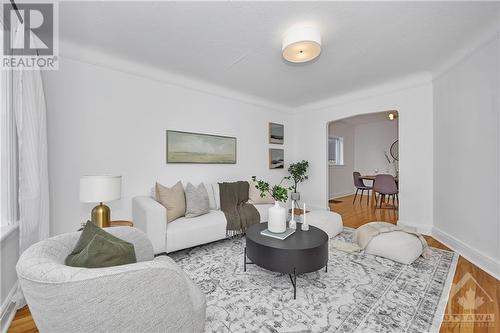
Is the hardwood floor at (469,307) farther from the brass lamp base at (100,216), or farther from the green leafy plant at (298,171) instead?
the green leafy plant at (298,171)

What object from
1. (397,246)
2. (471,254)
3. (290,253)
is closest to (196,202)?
(290,253)

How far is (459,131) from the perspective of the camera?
9.52ft

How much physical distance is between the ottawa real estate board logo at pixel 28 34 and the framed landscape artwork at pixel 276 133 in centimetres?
389

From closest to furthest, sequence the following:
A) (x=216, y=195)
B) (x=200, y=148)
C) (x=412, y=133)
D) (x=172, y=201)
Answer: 1. (x=172, y=201)
2. (x=216, y=195)
3. (x=412, y=133)
4. (x=200, y=148)

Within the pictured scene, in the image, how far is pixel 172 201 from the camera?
9.67ft

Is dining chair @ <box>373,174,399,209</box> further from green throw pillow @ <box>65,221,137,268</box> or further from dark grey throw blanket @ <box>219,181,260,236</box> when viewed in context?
green throw pillow @ <box>65,221,137,268</box>

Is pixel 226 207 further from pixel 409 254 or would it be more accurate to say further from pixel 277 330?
pixel 409 254

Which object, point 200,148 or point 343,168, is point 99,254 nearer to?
point 200,148

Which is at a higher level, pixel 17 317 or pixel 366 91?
pixel 366 91

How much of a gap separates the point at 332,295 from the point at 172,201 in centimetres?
216

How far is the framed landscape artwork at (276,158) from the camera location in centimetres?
520

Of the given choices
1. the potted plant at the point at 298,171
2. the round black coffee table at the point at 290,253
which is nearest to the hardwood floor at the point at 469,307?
the round black coffee table at the point at 290,253

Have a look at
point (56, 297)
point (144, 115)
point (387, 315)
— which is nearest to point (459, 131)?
point (387, 315)

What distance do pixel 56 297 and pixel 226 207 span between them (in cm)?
271
